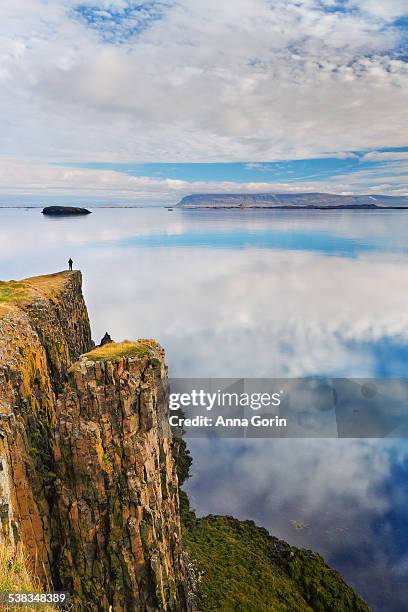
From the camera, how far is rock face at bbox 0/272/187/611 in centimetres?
2217

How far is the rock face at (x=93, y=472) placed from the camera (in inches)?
873

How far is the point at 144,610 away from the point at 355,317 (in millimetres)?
99142

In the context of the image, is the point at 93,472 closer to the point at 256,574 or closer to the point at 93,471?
the point at 93,471

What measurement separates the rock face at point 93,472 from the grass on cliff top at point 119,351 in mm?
64

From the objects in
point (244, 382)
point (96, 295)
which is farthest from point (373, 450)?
point (96, 295)

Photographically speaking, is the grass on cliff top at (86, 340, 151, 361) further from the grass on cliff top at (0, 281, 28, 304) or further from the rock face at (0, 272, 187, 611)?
the grass on cliff top at (0, 281, 28, 304)

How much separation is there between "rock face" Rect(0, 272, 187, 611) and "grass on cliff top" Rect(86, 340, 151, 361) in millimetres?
64

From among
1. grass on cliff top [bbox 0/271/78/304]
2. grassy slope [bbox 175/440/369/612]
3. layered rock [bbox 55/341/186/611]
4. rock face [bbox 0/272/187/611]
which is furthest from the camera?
grassy slope [bbox 175/440/369/612]

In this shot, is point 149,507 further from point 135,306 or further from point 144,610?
point 135,306

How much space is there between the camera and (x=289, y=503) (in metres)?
56.6

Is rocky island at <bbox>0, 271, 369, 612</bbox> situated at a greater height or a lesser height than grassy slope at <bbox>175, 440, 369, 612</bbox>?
greater

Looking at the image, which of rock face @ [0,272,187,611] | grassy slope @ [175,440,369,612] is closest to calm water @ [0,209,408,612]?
grassy slope @ [175,440,369,612]

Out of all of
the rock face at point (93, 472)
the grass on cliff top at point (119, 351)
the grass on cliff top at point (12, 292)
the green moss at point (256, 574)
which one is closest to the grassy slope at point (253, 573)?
the green moss at point (256, 574)

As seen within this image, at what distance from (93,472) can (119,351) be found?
7.03 m
